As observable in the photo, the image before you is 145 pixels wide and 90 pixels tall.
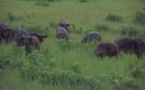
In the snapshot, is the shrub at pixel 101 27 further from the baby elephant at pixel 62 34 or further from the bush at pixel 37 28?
the bush at pixel 37 28

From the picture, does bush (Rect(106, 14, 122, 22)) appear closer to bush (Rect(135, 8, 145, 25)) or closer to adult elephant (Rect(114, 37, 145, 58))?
bush (Rect(135, 8, 145, 25))

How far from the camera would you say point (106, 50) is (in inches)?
360

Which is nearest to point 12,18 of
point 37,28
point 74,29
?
point 37,28

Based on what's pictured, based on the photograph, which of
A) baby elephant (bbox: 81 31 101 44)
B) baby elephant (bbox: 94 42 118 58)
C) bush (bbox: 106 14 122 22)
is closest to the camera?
baby elephant (bbox: 94 42 118 58)

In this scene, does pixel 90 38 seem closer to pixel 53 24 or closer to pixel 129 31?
pixel 129 31

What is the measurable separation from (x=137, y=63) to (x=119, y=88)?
185 cm

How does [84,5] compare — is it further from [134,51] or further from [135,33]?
[134,51]

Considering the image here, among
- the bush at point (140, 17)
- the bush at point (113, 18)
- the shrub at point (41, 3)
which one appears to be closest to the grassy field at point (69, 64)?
the bush at point (140, 17)

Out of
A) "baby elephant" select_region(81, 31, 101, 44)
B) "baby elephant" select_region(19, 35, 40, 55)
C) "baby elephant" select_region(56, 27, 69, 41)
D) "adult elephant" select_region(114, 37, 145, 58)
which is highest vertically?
"baby elephant" select_region(19, 35, 40, 55)

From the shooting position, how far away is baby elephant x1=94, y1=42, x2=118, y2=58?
898 centimetres

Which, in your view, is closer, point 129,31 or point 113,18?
point 129,31

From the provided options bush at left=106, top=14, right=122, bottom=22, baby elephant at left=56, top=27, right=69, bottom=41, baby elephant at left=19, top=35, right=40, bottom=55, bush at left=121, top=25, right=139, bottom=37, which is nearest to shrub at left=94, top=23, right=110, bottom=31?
bush at left=121, top=25, right=139, bottom=37

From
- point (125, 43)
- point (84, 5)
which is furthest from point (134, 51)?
point (84, 5)

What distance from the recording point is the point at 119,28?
13.4 m
